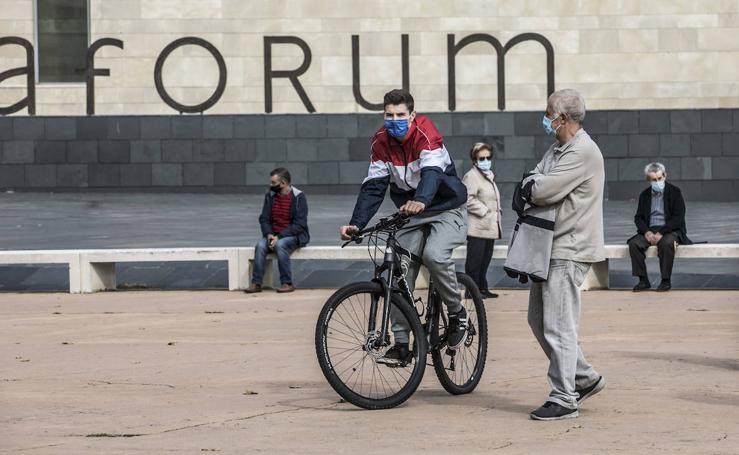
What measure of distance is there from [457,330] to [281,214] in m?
7.53

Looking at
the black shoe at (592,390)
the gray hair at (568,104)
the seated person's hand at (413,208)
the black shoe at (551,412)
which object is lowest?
the black shoe at (551,412)

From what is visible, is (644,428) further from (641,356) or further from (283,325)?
(283,325)

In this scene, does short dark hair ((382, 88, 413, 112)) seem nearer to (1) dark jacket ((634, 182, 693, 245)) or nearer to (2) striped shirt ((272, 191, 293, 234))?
(1) dark jacket ((634, 182, 693, 245))

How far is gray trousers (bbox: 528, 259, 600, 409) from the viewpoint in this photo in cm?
783

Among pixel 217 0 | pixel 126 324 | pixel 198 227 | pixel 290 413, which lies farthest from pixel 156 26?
pixel 290 413

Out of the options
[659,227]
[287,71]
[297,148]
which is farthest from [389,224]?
[297,148]

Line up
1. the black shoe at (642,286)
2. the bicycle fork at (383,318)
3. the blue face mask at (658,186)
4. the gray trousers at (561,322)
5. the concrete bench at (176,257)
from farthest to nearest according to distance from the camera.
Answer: the concrete bench at (176,257) → the blue face mask at (658,186) → the black shoe at (642,286) → the bicycle fork at (383,318) → the gray trousers at (561,322)

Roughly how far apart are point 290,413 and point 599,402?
163 centimetres

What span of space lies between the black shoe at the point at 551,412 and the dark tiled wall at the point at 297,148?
18.5m

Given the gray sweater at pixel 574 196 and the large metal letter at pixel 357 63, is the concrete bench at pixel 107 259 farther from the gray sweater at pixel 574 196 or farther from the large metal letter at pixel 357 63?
the large metal letter at pixel 357 63

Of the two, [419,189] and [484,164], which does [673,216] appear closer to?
[484,164]

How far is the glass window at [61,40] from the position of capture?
26.4m

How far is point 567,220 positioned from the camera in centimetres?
793

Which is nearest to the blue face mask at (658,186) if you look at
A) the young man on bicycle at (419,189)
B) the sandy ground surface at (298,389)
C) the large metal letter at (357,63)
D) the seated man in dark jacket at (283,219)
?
the sandy ground surface at (298,389)
